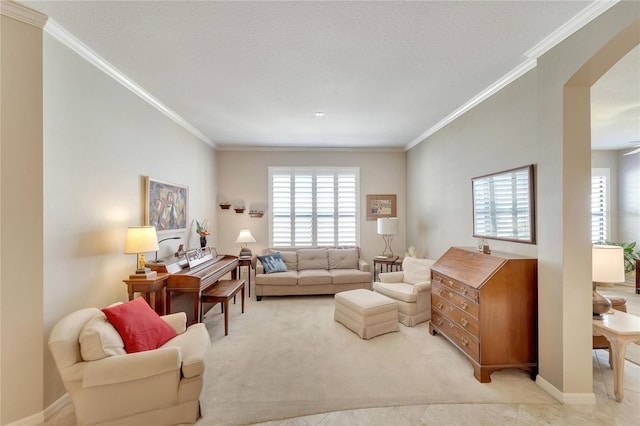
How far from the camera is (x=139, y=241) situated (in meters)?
2.79

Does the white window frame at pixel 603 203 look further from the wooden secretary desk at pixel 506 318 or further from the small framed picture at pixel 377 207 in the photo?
the wooden secretary desk at pixel 506 318

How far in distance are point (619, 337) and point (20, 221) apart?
4.70 meters

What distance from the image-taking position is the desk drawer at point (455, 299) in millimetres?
2677

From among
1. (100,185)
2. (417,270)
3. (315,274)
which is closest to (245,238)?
(315,274)

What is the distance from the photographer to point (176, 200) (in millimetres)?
4137

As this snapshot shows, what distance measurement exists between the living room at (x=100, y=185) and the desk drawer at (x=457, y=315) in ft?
1.78

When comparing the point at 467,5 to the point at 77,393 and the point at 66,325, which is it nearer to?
the point at 66,325

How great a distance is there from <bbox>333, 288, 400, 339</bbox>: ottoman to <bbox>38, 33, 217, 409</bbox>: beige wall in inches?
104

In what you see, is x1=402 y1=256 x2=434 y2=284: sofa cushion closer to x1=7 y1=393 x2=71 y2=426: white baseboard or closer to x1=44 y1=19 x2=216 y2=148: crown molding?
x1=7 y1=393 x2=71 y2=426: white baseboard

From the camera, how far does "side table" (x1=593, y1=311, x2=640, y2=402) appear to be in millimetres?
2211

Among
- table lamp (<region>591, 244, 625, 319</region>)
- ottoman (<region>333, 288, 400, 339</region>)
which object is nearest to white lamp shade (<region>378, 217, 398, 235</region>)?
ottoman (<region>333, 288, 400, 339</region>)

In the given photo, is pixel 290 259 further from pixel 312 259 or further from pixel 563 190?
pixel 563 190

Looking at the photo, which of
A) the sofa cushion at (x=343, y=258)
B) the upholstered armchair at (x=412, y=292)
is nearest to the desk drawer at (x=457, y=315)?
the upholstered armchair at (x=412, y=292)

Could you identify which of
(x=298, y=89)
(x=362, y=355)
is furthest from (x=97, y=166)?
(x=362, y=355)
